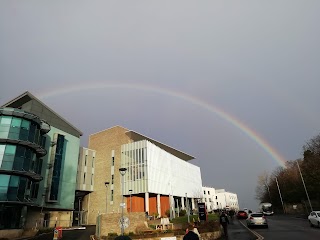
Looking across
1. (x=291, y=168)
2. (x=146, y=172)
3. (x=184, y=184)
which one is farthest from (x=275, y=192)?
(x=146, y=172)

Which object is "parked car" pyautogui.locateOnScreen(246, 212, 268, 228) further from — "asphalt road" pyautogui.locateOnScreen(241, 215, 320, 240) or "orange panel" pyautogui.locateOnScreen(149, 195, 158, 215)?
"orange panel" pyautogui.locateOnScreen(149, 195, 158, 215)

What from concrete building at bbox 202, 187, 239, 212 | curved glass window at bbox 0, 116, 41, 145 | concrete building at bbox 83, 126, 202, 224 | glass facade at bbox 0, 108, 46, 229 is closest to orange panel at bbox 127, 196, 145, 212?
concrete building at bbox 83, 126, 202, 224

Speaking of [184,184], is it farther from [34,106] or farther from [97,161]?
[34,106]

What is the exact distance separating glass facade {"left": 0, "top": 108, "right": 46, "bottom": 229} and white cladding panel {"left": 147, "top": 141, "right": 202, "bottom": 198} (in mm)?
24531

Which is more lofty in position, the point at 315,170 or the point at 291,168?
the point at 291,168

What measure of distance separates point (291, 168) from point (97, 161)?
210 ft

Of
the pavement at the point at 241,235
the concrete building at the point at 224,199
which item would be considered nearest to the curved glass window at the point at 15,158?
the pavement at the point at 241,235

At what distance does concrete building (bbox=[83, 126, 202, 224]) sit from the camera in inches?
2142

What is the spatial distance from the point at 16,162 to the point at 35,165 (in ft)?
15.4

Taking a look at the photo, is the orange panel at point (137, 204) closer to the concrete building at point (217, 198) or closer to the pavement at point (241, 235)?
the pavement at point (241, 235)

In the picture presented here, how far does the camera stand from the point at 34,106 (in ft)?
160

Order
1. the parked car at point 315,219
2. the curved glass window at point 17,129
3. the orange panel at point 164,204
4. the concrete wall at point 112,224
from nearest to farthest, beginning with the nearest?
the concrete wall at point 112,224 → the parked car at point 315,219 → the curved glass window at point 17,129 → the orange panel at point 164,204

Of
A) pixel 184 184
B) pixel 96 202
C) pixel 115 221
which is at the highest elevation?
pixel 184 184

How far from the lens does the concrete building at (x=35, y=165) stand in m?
33.3
